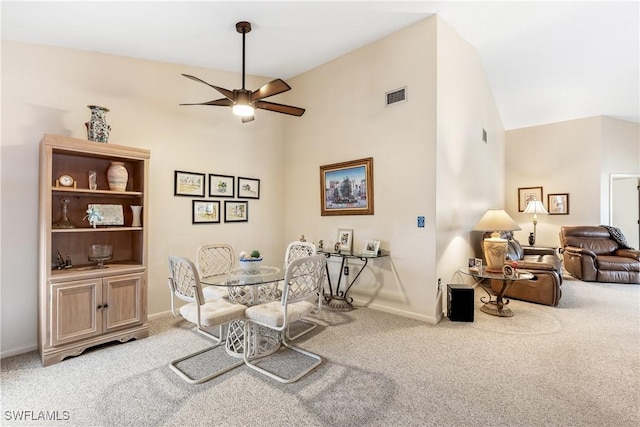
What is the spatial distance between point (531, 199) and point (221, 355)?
7495 mm

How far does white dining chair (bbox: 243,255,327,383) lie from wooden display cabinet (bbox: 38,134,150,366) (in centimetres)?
136

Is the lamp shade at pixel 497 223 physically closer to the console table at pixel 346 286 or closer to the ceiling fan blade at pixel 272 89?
the console table at pixel 346 286

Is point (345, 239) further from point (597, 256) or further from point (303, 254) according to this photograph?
point (597, 256)

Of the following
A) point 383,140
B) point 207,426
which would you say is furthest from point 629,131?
point 207,426

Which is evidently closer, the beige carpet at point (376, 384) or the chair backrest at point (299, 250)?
the beige carpet at point (376, 384)

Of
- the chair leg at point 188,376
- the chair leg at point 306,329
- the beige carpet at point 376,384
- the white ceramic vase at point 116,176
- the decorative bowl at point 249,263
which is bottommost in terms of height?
the beige carpet at point 376,384

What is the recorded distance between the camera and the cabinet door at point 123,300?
3016 millimetres

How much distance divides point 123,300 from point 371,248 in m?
2.96

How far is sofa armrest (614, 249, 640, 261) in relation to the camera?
560 cm

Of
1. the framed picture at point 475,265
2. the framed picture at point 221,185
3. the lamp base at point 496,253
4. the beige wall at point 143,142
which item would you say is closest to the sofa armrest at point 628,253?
the lamp base at point 496,253

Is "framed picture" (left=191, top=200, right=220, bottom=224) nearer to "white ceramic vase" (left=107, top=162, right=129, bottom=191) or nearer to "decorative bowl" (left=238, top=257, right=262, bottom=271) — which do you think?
"white ceramic vase" (left=107, top=162, right=129, bottom=191)

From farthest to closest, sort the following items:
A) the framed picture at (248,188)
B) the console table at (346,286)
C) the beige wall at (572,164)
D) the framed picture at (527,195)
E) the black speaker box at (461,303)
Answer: the framed picture at (527,195), the beige wall at (572,164), the framed picture at (248,188), the console table at (346,286), the black speaker box at (461,303)

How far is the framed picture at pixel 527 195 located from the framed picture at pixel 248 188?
6.36 m

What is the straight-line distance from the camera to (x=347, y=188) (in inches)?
178
